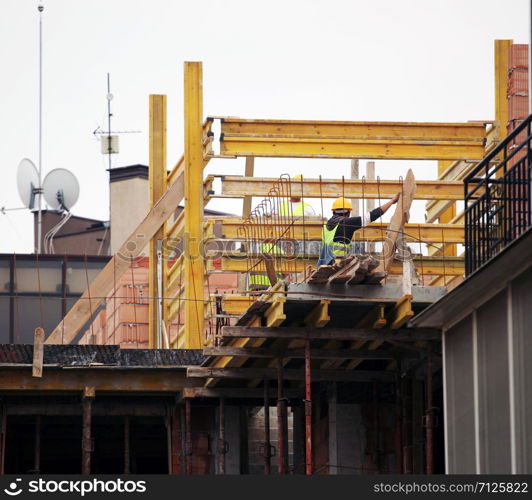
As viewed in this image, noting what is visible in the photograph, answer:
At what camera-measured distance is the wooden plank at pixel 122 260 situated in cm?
3606

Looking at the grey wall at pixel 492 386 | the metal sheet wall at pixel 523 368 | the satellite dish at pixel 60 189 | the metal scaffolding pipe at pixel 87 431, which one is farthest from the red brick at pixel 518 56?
the satellite dish at pixel 60 189

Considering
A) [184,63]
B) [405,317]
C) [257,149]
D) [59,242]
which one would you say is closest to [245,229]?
[257,149]

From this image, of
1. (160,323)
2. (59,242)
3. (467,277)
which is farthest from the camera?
(59,242)

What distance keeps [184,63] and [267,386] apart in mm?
7951

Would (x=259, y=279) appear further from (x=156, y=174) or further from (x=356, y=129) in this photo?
(x=156, y=174)

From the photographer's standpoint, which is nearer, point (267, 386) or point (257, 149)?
A: point (267, 386)

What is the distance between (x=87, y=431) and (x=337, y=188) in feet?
23.3

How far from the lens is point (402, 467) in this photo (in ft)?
101

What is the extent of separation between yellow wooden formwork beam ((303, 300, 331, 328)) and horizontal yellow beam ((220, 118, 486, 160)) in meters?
7.49

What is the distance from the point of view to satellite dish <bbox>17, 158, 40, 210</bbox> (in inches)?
2596

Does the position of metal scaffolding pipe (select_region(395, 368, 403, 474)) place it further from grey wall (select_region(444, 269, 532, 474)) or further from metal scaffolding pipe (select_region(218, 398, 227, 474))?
grey wall (select_region(444, 269, 532, 474))

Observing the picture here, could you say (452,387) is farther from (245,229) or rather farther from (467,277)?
(245,229)

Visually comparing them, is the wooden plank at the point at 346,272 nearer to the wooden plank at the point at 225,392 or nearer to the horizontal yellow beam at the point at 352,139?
the wooden plank at the point at 225,392

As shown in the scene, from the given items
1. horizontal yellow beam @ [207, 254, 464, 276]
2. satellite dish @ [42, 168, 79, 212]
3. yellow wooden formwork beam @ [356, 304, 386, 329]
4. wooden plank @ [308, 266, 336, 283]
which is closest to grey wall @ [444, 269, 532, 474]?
wooden plank @ [308, 266, 336, 283]
